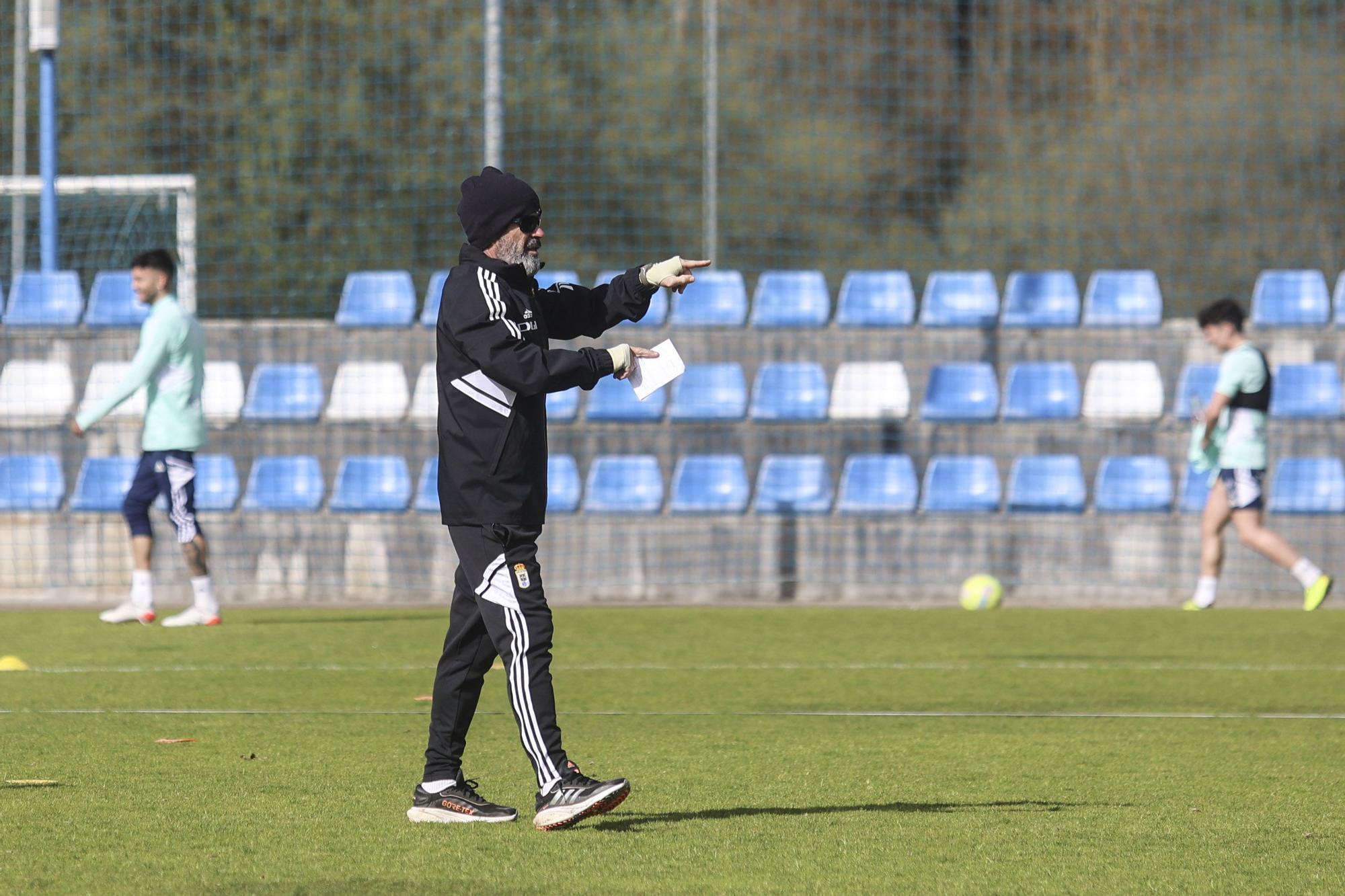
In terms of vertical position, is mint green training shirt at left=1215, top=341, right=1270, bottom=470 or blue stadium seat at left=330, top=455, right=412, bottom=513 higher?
mint green training shirt at left=1215, top=341, right=1270, bottom=470

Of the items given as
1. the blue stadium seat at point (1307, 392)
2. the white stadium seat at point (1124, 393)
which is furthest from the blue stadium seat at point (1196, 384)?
the blue stadium seat at point (1307, 392)

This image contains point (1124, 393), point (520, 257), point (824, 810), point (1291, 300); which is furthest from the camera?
point (1291, 300)

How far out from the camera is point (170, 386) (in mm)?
10898

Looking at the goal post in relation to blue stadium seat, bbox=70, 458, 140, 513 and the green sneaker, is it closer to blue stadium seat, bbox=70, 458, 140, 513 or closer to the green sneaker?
blue stadium seat, bbox=70, 458, 140, 513

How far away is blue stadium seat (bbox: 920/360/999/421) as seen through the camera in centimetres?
1409

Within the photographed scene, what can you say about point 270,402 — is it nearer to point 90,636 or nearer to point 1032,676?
point 90,636

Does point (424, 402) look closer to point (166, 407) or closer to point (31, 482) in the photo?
point (31, 482)

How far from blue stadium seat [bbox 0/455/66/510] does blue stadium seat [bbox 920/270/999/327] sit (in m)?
6.75

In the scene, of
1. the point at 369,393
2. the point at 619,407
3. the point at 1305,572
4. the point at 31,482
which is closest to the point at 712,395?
the point at 619,407

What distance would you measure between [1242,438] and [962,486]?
233 cm

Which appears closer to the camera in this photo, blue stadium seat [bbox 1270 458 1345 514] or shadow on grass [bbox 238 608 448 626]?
shadow on grass [bbox 238 608 448 626]

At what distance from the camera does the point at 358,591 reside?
44.1 ft

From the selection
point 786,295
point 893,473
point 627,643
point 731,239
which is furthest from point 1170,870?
point 731,239

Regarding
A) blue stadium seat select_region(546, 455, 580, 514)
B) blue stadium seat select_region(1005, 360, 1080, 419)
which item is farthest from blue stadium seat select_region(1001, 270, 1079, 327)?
blue stadium seat select_region(546, 455, 580, 514)
